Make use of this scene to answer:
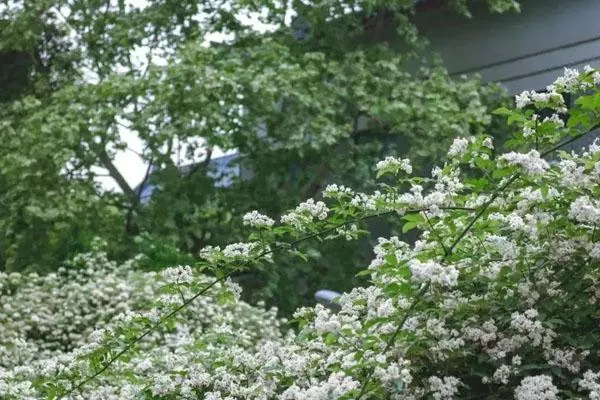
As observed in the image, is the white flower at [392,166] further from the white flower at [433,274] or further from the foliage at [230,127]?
the foliage at [230,127]

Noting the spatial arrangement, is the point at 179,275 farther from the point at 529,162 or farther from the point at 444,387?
the point at 529,162

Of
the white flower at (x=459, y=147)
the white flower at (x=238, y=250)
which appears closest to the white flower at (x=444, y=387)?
the white flower at (x=459, y=147)

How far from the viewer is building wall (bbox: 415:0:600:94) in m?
8.87

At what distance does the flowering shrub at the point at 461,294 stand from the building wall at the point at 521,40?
6.12 meters

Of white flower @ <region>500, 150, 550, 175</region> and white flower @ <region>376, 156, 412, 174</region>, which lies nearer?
white flower @ <region>500, 150, 550, 175</region>

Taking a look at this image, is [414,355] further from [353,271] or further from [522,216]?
[353,271]

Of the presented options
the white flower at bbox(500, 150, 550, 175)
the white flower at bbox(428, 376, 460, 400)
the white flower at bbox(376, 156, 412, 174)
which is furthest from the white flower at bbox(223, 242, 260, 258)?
the white flower at bbox(500, 150, 550, 175)

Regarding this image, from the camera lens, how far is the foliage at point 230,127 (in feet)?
30.5

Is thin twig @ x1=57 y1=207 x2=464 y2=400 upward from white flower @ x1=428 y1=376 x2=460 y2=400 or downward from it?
upward

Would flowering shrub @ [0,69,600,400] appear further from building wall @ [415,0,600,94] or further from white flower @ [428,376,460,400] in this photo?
building wall @ [415,0,600,94]

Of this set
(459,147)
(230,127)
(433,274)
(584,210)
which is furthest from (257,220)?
(230,127)

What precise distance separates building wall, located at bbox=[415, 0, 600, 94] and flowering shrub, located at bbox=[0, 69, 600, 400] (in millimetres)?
6120

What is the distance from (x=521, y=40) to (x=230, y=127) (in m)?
2.48

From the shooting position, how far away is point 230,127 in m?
9.35
